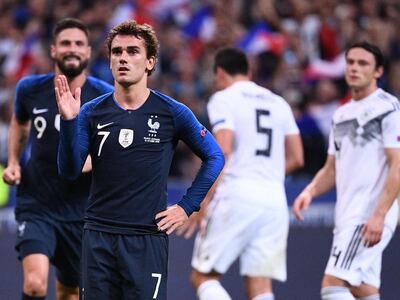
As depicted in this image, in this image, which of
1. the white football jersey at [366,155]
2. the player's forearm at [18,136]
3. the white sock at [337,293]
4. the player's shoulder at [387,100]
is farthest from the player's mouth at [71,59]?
the white sock at [337,293]

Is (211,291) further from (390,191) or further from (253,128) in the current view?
(390,191)

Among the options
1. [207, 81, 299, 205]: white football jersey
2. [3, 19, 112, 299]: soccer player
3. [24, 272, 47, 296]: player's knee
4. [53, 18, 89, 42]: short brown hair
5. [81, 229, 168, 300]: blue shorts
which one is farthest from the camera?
[207, 81, 299, 205]: white football jersey

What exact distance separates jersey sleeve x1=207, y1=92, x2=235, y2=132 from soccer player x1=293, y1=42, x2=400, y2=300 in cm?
97

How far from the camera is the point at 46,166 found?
8.00 meters

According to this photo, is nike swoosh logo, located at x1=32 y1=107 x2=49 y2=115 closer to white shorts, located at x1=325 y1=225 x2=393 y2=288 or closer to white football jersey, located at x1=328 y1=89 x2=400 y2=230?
white football jersey, located at x1=328 y1=89 x2=400 y2=230

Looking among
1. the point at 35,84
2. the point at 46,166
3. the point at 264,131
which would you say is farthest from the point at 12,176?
the point at 264,131

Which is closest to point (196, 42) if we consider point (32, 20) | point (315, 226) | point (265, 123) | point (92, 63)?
point (92, 63)

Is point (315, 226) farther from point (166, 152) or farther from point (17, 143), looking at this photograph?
point (166, 152)

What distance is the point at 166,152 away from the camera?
6.28 meters

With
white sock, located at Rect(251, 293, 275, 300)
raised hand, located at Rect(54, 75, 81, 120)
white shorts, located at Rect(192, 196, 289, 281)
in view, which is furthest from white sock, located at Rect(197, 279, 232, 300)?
raised hand, located at Rect(54, 75, 81, 120)

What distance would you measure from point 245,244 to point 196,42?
21.7ft

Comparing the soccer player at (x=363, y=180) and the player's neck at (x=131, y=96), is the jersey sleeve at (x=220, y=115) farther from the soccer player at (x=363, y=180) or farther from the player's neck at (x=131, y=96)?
the player's neck at (x=131, y=96)

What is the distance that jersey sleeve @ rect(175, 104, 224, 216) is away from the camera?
6.27 m

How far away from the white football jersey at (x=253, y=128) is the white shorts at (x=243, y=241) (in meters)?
0.25
